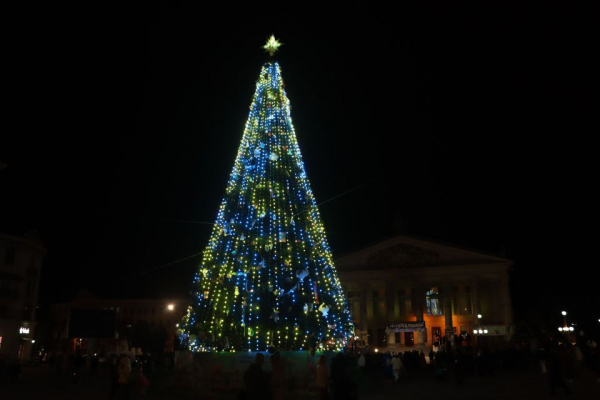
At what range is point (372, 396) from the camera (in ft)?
53.3

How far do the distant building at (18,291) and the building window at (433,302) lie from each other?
119 ft

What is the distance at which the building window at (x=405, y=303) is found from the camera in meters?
56.7

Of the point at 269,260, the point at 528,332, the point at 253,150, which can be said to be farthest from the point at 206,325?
the point at 528,332

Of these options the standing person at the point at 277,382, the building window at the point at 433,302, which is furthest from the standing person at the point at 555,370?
the building window at the point at 433,302

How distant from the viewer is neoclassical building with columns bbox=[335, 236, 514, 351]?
177 feet

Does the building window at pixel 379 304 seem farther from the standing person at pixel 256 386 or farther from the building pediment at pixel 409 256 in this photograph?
the standing person at pixel 256 386

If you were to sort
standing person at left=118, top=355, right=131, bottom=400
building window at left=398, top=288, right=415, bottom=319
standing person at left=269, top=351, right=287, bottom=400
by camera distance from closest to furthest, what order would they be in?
1. standing person at left=269, top=351, right=287, bottom=400
2. standing person at left=118, top=355, right=131, bottom=400
3. building window at left=398, top=288, right=415, bottom=319

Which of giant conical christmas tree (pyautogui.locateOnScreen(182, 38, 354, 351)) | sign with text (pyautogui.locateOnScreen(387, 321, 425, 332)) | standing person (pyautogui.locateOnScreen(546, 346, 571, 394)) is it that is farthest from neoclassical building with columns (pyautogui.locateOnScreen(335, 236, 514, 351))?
giant conical christmas tree (pyautogui.locateOnScreen(182, 38, 354, 351))

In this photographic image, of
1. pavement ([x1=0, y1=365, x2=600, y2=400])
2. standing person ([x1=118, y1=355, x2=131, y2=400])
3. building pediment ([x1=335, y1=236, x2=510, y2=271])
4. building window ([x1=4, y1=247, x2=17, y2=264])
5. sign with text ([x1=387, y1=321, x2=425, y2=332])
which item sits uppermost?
building pediment ([x1=335, y1=236, x2=510, y2=271])

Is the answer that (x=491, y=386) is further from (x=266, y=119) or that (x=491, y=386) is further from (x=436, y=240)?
(x=436, y=240)

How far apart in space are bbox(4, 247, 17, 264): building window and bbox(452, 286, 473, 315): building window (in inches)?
1574

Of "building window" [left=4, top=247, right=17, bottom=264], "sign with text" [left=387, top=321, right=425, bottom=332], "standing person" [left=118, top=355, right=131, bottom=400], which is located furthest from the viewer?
"sign with text" [left=387, top=321, right=425, bottom=332]

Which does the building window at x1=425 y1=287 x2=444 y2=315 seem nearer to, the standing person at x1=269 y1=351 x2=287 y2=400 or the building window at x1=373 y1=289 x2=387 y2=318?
the building window at x1=373 y1=289 x2=387 y2=318

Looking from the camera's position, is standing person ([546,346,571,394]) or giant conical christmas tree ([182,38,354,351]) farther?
giant conical christmas tree ([182,38,354,351])
